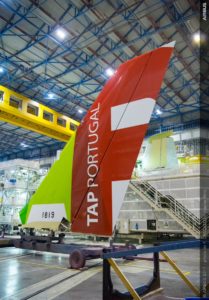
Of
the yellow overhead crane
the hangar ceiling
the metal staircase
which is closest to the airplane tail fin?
the hangar ceiling

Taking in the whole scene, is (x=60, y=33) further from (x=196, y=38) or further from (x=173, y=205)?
(x=173, y=205)

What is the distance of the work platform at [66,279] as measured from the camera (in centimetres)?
552

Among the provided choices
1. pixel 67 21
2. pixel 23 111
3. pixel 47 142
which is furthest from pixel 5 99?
pixel 47 142

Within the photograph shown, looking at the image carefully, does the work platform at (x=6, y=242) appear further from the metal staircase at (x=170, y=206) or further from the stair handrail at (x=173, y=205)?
the stair handrail at (x=173, y=205)

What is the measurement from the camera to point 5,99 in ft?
52.2

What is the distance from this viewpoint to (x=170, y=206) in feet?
53.8

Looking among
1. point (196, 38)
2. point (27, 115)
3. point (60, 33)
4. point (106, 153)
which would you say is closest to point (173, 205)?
point (196, 38)

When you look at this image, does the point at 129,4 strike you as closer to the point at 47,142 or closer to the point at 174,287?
the point at 174,287

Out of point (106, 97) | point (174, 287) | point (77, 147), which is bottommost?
point (174, 287)

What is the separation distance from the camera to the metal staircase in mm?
15281

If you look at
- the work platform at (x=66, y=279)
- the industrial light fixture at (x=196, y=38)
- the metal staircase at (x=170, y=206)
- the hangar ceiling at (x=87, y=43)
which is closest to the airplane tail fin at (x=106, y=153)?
the work platform at (x=66, y=279)

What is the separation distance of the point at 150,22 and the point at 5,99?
368 inches

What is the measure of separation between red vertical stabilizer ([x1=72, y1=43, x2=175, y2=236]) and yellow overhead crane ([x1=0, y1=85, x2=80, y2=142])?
44.1 feet

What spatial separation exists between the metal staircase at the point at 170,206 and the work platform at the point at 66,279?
19.9ft
